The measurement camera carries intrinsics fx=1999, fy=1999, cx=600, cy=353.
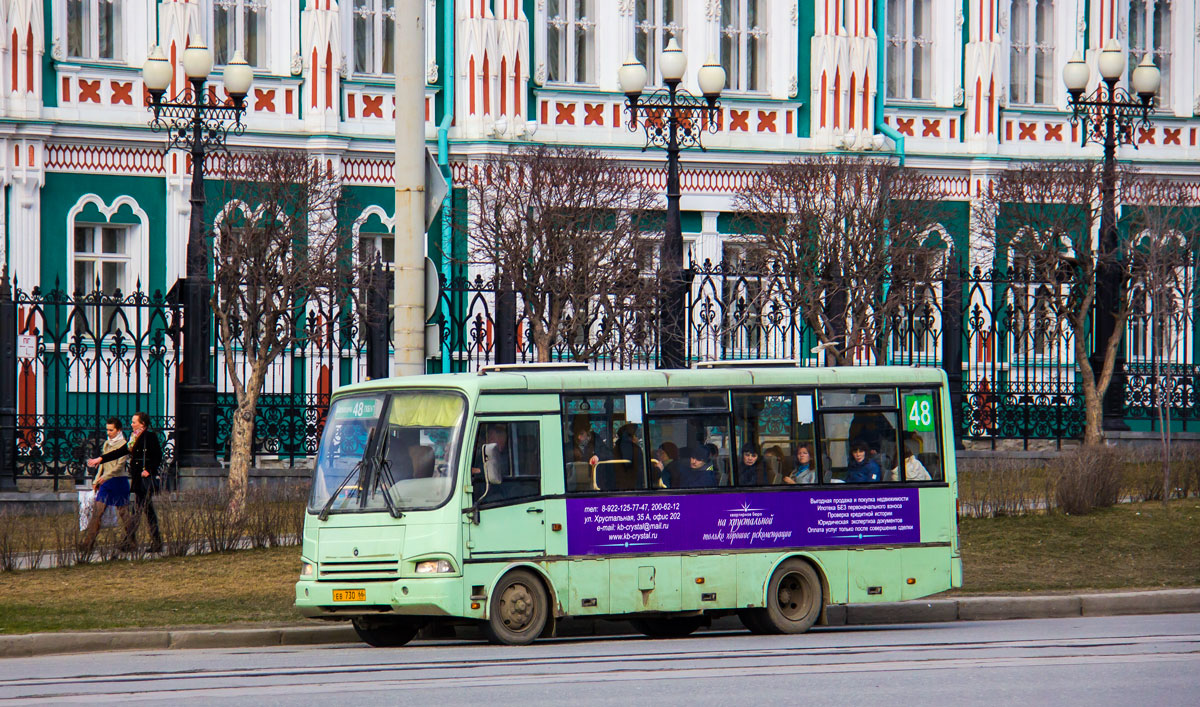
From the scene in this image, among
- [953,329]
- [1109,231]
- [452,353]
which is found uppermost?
[1109,231]

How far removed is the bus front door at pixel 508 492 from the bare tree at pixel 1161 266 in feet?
49.2

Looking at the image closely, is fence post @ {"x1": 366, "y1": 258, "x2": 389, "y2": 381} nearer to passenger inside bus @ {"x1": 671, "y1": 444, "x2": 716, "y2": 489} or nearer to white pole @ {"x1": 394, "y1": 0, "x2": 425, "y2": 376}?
white pole @ {"x1": 394, "y1": 0, "x2": 425, "y2": 376}

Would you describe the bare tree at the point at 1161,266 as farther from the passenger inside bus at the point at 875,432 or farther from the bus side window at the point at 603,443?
the bus side window at the point at 603,443

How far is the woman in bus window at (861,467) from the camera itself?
1772 cm

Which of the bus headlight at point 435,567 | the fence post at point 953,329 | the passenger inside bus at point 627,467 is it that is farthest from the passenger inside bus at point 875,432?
the fence post at point 953,329

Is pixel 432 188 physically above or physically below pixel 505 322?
above

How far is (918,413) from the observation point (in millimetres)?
18078

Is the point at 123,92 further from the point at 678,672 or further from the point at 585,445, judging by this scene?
the point at 678,672

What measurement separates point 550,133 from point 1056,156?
1052 cm

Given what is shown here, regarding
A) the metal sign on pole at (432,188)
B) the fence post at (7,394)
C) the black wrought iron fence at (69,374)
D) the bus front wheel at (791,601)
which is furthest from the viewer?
the fence post at (7,394)

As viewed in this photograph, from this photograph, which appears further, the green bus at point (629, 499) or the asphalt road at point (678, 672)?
the green bus at point (629, 499)

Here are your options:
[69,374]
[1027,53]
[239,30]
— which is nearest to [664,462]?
[69,374]

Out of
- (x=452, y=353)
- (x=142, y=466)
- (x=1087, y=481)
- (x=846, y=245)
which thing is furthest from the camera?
(x=452, y=353)

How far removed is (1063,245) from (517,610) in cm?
1794
